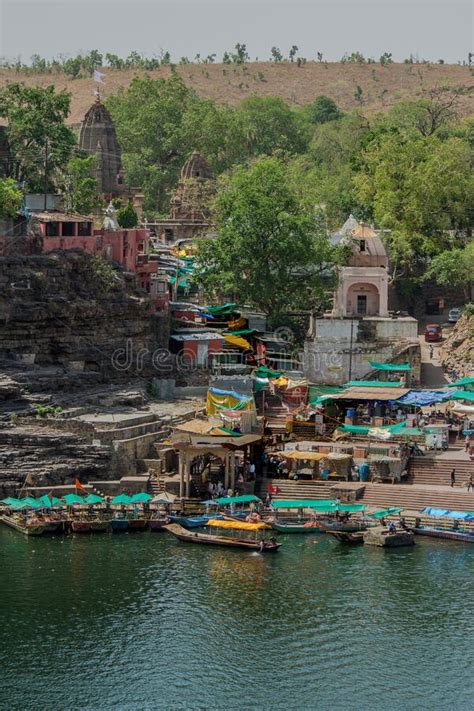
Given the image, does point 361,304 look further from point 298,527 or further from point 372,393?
point 298,527

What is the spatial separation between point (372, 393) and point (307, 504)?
11.4 metres

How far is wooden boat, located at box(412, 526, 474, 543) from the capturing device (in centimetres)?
5412

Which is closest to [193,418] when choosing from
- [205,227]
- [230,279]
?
[230,279]

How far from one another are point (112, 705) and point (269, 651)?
18.1 feet

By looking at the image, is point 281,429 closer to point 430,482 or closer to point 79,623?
→ point 430,482

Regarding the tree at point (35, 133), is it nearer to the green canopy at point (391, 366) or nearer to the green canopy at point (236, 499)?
the green canopy at point (391, 366)

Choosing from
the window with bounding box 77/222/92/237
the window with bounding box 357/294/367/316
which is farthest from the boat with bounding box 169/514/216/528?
the window with bounding box 357/294/367/316

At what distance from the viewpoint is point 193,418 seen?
65062mm

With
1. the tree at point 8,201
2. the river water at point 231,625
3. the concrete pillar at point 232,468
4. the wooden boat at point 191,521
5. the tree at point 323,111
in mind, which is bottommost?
the river water at point 231,625

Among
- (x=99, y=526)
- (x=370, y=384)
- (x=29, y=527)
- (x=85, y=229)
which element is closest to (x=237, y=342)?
(x=370, y=384)

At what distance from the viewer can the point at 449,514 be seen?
55312mm

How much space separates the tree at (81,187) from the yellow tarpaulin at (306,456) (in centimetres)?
2979

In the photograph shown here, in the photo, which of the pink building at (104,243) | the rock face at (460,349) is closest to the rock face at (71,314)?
the pink building at (104,243)

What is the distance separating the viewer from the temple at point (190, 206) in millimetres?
106688
